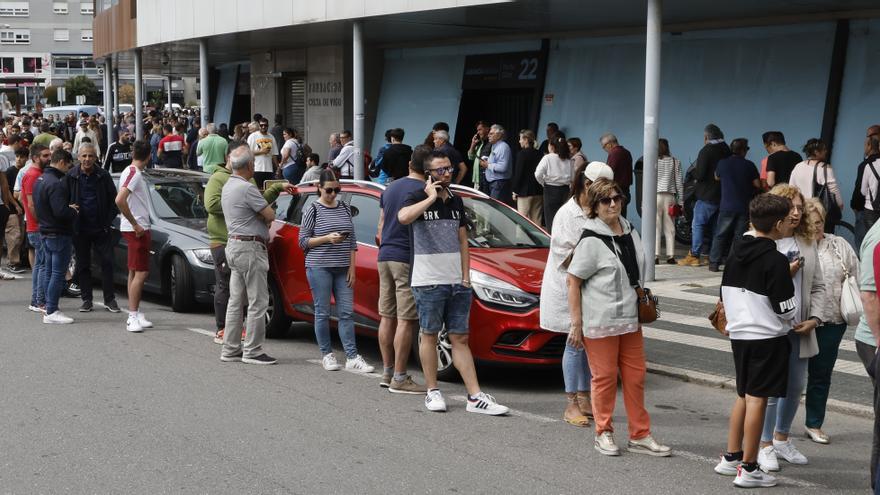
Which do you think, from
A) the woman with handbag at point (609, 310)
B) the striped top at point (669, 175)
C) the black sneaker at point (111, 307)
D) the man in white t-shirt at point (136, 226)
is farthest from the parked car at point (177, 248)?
the striped top at point (669, 175)

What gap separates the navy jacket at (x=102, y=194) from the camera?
448 inches

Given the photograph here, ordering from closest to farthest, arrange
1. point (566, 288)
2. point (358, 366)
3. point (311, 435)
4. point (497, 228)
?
point (311, 435), point (566, 288), point (358, 366), point (497, 228)

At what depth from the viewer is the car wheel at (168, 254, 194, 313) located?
11648 millimetres

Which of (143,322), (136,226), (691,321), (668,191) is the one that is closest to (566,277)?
(691,321)

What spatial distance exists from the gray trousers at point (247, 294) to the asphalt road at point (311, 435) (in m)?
0.24

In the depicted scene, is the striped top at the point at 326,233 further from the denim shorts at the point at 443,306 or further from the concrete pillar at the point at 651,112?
the concrete pillar at the point at 651,112

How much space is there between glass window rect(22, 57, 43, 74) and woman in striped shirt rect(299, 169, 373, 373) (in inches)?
3774

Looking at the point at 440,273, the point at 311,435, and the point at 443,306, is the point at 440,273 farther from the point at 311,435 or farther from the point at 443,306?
the point at 311,435

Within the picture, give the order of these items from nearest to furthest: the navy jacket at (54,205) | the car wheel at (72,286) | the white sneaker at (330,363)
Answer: the white sneaker at (330,363)
the navy jacket at (54,205)
the car wheel at (72,286)

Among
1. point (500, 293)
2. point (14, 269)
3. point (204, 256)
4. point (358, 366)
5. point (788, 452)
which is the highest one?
point (500, 293)

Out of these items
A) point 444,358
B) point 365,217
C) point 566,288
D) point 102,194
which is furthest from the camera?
point 102,194

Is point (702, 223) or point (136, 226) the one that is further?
point (702, 223)

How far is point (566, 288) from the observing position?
7.11 m

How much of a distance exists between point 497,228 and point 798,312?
12.1 ft
